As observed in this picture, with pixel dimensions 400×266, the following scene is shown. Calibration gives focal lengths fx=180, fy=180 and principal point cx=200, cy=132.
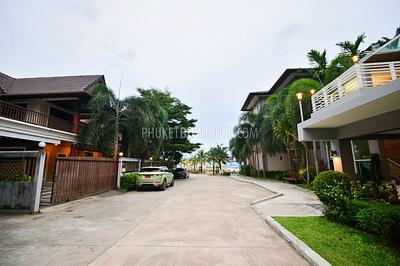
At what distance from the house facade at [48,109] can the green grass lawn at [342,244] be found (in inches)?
566

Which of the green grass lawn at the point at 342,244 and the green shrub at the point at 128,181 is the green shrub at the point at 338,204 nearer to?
the green grass lawn at the point at 342,244

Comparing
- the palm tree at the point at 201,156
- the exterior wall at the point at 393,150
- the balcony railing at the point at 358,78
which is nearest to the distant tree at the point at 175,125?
the balcony railing at the point at 358,78

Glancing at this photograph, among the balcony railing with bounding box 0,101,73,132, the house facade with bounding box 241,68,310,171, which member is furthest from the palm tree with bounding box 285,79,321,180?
the balcony railing with bounding box 0,101,73,132

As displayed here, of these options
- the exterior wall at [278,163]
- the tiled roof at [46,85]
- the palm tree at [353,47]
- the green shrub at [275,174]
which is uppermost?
the palm tree at [353,47]

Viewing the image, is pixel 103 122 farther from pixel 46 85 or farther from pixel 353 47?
pixel 353 47

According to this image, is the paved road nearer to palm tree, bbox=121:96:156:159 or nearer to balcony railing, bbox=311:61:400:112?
balcony railing, bbox=311:61:400:112

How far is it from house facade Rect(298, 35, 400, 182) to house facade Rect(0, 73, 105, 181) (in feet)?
49.8

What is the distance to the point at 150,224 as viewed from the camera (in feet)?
16.9

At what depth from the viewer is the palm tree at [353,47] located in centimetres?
1280

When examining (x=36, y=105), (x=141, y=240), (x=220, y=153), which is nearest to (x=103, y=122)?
(x=36, y=105)

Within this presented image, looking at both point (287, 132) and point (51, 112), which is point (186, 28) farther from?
point (51, 112)

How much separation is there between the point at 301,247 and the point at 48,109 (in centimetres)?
1816

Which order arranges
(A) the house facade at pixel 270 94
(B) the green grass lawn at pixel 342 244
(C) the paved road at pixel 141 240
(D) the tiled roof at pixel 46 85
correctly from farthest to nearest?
(A) the house facade at pixel 270 94
(D) the tiled roof at pixel 46 85
(C) the paved road at pixel 141 240
(B) the green grass lawn at pixel 342 244

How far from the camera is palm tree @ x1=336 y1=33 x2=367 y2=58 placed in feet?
42.0
